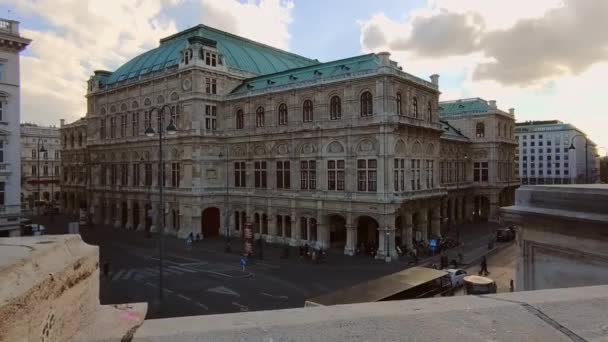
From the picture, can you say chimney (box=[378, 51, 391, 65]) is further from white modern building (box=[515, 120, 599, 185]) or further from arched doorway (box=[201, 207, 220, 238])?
white modern building (box=[515, 120, 599, 185])

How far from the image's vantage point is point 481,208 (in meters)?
62.1

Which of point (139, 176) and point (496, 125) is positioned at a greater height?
point (496, 125)

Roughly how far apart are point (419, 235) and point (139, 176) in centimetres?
3501

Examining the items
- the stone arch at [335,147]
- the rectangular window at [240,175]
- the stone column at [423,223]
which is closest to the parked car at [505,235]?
the stone column at [423,223]

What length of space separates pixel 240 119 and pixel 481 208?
3990cm

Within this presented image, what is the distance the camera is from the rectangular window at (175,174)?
4653cm

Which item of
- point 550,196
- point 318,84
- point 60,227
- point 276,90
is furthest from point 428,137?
point 60,227

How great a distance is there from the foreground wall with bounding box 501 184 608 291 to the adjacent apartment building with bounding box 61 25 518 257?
23114 millimetres

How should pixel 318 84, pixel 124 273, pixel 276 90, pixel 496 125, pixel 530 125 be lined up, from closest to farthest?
pixel 124 273 < pixel 318 84 < pixel 276 90 < pixel 496 125 < pixel 530 125

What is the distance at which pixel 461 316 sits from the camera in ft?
8.93

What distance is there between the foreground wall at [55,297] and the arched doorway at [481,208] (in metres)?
A: 64.1

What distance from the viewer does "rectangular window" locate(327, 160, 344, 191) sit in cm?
3676

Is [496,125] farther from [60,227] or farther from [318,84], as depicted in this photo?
[60,227]

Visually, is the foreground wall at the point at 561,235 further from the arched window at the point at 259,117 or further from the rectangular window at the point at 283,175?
the arched window at the point at 259,117
